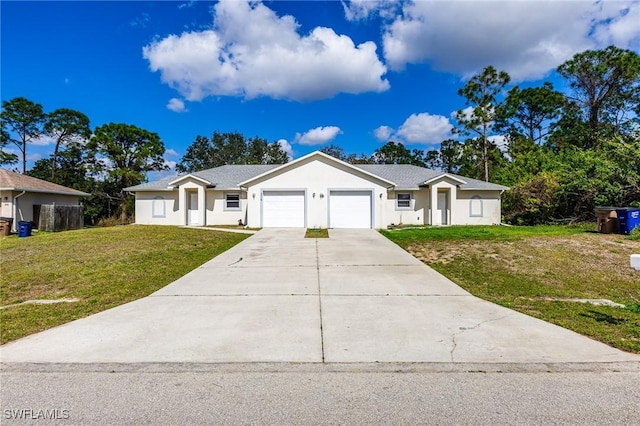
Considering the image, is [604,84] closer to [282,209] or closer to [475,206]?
[475,206]

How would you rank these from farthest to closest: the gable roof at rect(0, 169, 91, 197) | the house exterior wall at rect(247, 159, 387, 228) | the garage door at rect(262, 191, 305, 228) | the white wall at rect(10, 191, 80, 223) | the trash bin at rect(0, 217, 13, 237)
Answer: the garage door at rect(262, 191, 305, 228)
the house exterior wall at rect(247, 159, 387, 228)
the white wall at rect(10, 191, 80, 223)
the gable roof at rect(0, 169, 91, 197)
the trash bin at rect(0, 217, 13, 237)

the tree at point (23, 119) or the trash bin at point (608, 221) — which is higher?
the tree at point (23, 119)

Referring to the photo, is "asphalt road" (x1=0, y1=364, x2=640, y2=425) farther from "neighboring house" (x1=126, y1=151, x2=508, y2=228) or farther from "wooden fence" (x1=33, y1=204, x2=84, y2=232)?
"wooden fence" (x1=33, y1=204, x2=84, y2=232)

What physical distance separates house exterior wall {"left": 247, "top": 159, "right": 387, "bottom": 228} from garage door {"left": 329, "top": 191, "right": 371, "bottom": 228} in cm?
30

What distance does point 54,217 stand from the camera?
20.3 m

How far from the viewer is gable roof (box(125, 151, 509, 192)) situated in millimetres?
22234

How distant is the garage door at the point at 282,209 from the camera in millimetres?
20828

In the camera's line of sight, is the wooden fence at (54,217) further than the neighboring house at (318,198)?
No

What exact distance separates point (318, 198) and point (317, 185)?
0.75 m

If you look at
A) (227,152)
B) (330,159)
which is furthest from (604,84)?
(227,152)

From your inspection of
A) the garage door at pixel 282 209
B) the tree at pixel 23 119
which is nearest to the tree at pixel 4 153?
the tree at pixel 23 119

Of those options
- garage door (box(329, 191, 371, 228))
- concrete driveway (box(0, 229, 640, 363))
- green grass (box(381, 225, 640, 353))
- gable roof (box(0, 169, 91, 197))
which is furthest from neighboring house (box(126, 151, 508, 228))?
concrete driveway (box(0, 229, 640, 363))

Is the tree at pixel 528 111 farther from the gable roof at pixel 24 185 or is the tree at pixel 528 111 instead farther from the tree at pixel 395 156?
the gable roof at pixel 24 185

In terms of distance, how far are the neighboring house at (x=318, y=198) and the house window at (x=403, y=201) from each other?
6cm
